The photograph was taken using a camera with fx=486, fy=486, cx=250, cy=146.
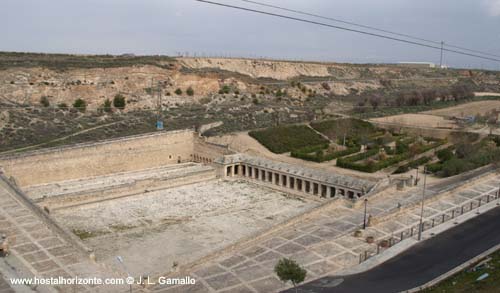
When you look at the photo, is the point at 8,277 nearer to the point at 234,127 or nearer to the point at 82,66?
the point at 234,127

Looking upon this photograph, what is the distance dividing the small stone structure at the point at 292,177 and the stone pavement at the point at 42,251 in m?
19.5

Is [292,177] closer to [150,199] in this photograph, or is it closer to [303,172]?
[303,172]

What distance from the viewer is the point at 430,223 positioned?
30578 millimetres

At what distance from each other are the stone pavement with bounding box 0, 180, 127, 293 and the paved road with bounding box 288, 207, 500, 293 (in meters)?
10.2

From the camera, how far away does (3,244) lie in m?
23.8

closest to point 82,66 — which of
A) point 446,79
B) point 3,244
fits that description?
point 3,244

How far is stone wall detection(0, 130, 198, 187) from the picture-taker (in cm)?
3891

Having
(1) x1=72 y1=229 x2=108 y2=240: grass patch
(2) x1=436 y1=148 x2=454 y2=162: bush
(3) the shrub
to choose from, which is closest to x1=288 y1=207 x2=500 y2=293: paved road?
(1) x1=72 y1=229 x2=108 y2=240: grass patch

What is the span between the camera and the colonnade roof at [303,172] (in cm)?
3879

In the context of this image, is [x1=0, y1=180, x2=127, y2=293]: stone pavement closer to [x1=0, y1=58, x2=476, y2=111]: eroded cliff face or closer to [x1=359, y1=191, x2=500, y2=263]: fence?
[x1=359, y1=191, x2=500, y2=263]: fence

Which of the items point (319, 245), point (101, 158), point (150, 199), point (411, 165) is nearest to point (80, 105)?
point (101, 158)

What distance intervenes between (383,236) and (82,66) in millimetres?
52485

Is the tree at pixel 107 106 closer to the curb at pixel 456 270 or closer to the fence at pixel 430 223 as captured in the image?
the fence at pixel 430 223

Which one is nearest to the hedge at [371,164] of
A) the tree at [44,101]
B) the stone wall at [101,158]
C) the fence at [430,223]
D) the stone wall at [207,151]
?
the fence at [430,223]
